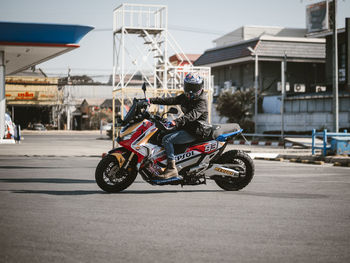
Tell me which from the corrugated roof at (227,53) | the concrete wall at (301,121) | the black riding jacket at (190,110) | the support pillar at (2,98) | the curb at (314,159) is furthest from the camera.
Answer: the corrugated roof at (227,53)

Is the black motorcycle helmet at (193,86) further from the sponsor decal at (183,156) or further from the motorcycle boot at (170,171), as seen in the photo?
the motorcycle boot at (170,171)

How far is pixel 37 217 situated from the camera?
6.57m

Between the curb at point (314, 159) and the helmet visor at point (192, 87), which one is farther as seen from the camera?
the curb at point (314, 159)

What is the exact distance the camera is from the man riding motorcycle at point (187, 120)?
887 cm

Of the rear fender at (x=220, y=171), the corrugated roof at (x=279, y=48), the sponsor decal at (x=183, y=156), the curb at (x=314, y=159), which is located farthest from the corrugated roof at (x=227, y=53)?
the sponsor decal at (x=183, y=156)

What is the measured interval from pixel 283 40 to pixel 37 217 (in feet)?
167

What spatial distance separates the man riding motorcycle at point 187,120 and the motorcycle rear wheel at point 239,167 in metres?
0.66

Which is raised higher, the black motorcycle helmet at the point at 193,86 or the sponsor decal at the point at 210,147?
the black motorcycle helmet at the point at 193,86

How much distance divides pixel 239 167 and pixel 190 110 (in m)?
1.28

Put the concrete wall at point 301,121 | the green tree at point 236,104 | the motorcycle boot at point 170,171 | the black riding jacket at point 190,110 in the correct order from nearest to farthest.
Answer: the motorcycle boot at point 170,171, the black riding jacket at point 190,110, the concrete wall at point 301,121, the green tree at point 236,104

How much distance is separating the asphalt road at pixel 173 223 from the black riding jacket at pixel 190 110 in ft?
3.72

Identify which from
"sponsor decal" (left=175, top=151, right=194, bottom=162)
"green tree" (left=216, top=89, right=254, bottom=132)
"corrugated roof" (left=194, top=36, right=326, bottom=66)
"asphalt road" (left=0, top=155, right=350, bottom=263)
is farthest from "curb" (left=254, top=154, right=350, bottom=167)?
"corrugated roof" (left=194, top=36, right=326, bottom=66)

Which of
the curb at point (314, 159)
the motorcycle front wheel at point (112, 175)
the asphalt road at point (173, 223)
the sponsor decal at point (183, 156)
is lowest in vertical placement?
the curb at point (314, 159)

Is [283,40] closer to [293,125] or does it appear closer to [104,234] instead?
[293,125]
